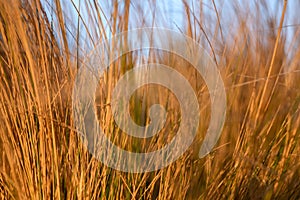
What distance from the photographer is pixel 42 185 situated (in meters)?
1.09

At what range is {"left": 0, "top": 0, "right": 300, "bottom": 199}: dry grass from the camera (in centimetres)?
110

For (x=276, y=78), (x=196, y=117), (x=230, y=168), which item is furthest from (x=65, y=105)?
(x=276, y=78)

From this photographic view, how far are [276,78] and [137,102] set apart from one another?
40cm

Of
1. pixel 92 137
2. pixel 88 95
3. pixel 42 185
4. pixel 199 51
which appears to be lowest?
pixel 42 185

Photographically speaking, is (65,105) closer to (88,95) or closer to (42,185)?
(88,95)

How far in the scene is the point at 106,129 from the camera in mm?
1115

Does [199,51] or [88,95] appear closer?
[88,95]

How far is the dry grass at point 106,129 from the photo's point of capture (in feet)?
3.61

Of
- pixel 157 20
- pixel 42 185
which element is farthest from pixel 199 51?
pixel 42 185

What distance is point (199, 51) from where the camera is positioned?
1272mm

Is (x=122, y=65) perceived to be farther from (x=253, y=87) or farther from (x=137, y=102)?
(x=253, y=87)

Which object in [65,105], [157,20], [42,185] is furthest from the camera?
[157,20]

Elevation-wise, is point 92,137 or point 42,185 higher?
point 92,137

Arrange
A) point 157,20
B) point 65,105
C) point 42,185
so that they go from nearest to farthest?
point 42,185 → point 65,105 → point 157,20
